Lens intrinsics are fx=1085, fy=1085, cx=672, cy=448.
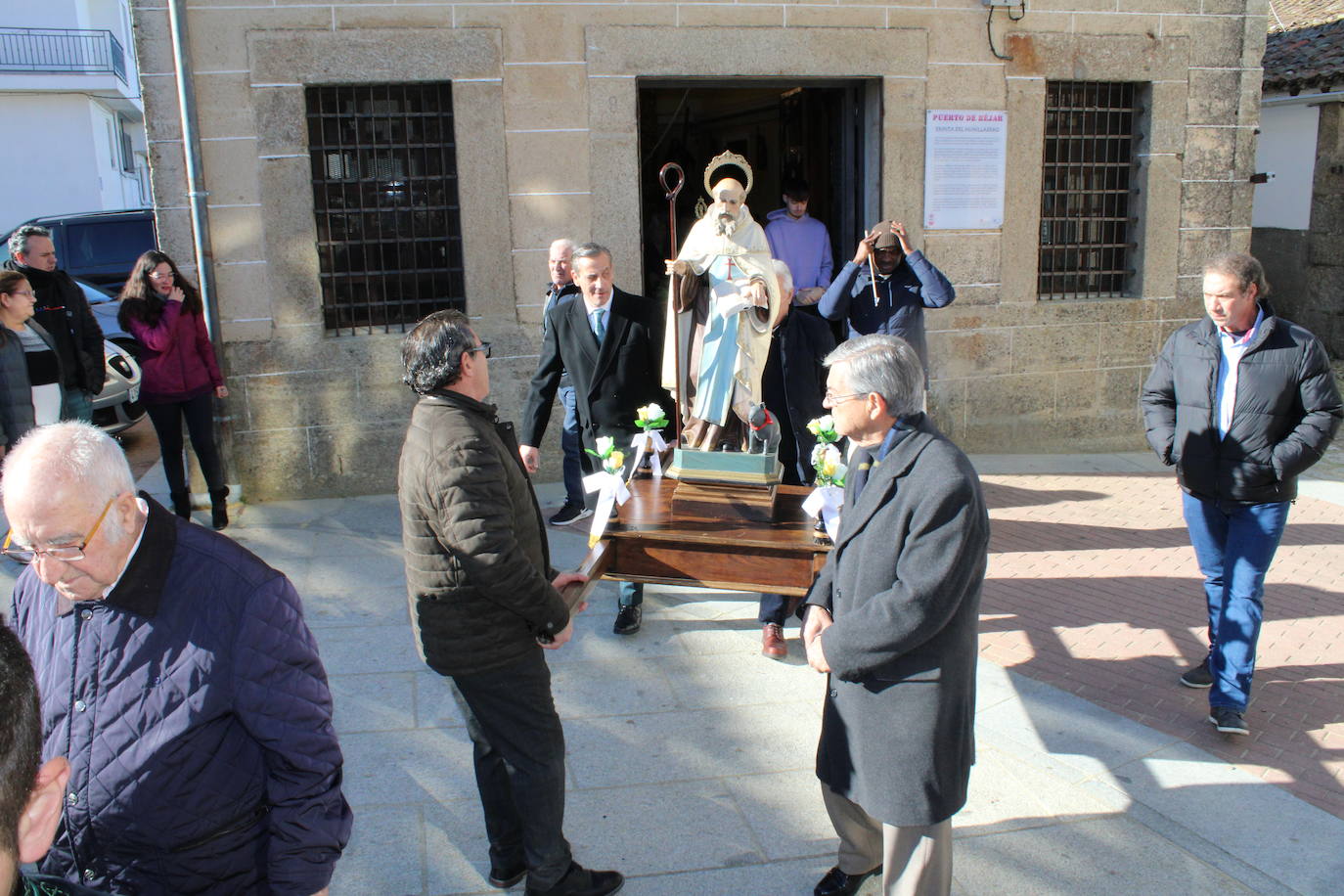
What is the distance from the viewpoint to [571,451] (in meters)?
7.29

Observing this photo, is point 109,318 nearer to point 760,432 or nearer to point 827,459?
point 760,432

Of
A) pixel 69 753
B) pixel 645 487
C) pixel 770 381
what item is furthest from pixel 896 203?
pixel 69 753

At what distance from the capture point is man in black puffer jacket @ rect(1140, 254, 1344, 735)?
429 cm

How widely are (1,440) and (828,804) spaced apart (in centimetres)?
502

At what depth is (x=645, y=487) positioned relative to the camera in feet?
16.6

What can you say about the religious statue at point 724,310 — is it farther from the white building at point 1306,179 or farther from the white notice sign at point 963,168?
the white building at point 1306,179

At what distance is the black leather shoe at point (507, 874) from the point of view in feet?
11.4

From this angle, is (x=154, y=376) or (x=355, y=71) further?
(x=355, y=71)

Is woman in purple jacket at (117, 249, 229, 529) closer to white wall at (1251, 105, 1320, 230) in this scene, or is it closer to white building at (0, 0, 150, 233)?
white wall at (1251, 105, 1320, 230)

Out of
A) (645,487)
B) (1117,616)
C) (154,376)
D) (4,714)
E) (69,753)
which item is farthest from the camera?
(154,376)

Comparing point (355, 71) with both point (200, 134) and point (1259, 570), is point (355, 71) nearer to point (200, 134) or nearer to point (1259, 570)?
point (200, 134)

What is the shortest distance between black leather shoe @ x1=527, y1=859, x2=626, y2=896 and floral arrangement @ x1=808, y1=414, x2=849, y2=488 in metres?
1.75

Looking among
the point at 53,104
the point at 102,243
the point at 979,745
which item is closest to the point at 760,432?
the point at 979,745

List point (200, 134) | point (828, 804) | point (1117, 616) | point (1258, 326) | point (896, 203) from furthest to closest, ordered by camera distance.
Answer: point (896, 203) → point (200, 134) → point (1117, 616) → point (1258, 326) → point (828, 804)
